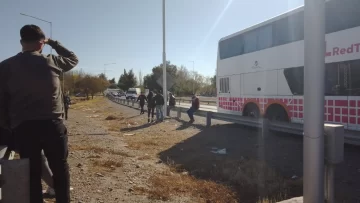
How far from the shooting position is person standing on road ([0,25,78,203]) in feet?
8.77

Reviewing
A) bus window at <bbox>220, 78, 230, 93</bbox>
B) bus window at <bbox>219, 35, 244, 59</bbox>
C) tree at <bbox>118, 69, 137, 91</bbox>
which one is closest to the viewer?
bus window at <bbox>219, 35, 244, 59</bbox>

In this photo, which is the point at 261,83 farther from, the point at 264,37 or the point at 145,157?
the point at 145,157

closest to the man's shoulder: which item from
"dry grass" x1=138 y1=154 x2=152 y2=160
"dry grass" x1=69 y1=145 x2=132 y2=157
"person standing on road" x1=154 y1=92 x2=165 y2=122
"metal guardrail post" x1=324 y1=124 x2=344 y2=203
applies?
"metal guardrail post" x1=324 y1=124 x2=344 y2=203

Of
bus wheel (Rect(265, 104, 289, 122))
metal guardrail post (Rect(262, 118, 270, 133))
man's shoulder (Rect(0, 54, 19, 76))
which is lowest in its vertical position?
metal guardrail post (Rect(262, 118, 270, 133))

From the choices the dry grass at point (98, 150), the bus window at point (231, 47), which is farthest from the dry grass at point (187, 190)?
the bus window at point (231, 47)

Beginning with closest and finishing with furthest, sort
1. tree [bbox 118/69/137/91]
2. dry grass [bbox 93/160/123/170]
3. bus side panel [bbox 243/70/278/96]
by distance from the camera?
dry grass [bbox 93/160/123/170] → bus side panel [bbox 243/70/278/96] → tree [bbox 118/69/137/91]

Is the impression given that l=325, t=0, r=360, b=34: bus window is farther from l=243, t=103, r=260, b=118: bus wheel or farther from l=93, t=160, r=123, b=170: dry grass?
l=93, t=160, r=123, b=170: dry grass

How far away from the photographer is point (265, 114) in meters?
12.0

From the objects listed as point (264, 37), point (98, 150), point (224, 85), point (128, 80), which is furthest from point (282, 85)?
point (128, 80)

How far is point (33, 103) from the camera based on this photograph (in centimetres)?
268

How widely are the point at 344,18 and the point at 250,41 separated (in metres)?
4.44

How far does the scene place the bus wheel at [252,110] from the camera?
12625mm

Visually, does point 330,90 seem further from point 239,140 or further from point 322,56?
point 322,56

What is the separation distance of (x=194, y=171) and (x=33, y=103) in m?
4.12
